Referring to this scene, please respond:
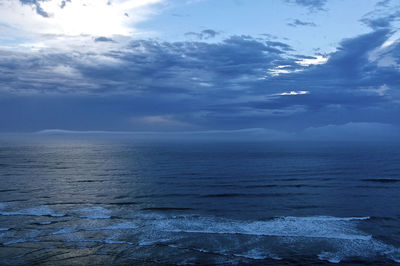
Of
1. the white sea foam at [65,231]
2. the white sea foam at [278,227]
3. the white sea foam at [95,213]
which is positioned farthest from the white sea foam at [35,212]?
the white sea foam at [278,227]

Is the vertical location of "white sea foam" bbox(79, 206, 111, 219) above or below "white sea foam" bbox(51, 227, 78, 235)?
below

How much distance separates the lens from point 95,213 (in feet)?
88.5

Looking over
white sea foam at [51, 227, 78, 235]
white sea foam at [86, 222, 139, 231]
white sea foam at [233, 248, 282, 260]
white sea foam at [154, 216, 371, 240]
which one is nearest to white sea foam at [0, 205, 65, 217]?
white sea foam at [51, 227, 78, 235]

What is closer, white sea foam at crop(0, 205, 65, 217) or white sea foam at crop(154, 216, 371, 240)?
white sea foam at crop(154, 216, 371, 240)

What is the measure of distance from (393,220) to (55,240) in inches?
1058

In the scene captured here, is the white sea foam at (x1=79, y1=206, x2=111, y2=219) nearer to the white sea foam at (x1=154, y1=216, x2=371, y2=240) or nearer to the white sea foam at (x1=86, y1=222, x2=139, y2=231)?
the white sea foam at (x1=86, y1=222, x2=139, y2=231)

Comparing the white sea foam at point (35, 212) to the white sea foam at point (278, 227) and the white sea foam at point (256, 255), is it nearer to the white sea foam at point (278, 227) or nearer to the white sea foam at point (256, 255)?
the white sea foam at point (278, 227)

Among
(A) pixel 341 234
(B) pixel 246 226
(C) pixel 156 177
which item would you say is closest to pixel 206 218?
(B) pixel 246 226

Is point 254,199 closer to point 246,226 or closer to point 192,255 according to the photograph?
point 246,226

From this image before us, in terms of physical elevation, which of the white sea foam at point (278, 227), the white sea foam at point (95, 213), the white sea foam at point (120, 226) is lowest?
the white sea foam at point (95, 213)

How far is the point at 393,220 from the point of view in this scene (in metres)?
25.3

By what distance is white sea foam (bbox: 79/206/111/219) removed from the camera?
25938 mm

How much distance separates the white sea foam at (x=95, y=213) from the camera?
25.9 m

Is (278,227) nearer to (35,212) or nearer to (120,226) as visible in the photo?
(120,226)
